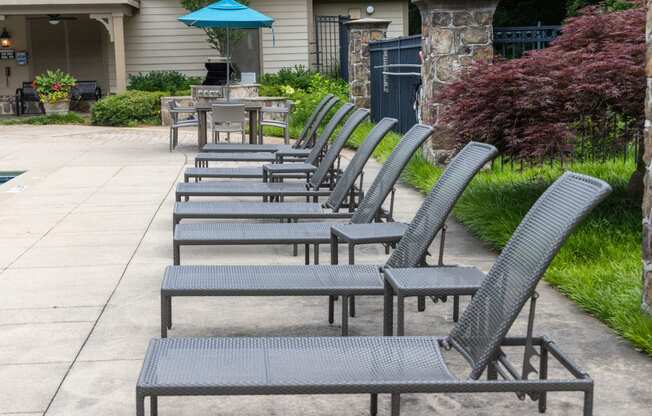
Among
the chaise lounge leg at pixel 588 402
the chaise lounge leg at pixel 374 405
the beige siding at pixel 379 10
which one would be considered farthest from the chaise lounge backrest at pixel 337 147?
the beige siding at pixel 379 10

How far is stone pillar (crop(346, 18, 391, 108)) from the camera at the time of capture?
18.6 meters

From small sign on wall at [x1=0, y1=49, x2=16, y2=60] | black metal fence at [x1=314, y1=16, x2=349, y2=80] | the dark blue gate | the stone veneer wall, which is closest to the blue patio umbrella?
the dark blue gate

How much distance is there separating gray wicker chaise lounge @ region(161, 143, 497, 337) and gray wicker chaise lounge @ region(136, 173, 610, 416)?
664mm

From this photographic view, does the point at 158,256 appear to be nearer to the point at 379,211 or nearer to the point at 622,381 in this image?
the point at 379,211

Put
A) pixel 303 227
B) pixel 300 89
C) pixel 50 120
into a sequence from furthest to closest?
pixel 300 89 → pixel 50 120 → pixel 303 227

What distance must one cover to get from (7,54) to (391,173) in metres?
23.2

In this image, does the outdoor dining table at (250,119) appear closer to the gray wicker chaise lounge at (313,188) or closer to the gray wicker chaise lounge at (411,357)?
the gray wicker chaise lounge at (313,188)

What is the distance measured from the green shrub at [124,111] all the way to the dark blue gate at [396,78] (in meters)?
6.14

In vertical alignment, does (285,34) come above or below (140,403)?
above

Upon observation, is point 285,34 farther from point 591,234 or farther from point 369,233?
point 369,233

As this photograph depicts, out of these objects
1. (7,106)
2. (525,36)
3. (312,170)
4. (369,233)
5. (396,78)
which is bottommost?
(369,233)

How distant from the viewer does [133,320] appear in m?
5.69

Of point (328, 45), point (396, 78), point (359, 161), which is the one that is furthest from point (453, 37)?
point (328, 45)

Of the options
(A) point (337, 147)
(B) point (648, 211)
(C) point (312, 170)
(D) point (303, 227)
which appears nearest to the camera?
(B) point (648, 211)
